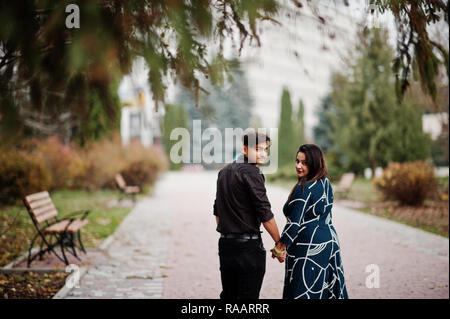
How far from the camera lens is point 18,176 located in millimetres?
11961

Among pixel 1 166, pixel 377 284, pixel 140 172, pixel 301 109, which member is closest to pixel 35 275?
pixel 377 284

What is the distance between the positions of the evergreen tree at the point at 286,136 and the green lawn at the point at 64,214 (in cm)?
2066

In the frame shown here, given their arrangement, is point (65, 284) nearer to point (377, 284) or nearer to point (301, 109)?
point (377, 284)

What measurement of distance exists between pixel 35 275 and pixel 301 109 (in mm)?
43607

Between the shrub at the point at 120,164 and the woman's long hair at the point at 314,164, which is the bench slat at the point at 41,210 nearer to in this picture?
the woman's long hair at the point at 314,164

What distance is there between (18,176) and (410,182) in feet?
38.6

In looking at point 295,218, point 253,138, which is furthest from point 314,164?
point 253,138

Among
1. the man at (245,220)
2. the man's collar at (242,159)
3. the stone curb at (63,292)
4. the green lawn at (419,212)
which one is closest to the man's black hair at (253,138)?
the man at (245,220)

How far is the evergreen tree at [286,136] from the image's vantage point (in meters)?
35.8

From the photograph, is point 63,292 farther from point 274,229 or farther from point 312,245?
point 312,245

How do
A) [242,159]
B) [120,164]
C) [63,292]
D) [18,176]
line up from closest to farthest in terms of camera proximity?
[242,159], [63,292], [18,176], [120,164]

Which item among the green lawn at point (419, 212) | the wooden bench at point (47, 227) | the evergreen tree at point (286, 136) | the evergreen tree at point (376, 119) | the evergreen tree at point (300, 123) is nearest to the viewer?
the wooden bench at point (47, 227)

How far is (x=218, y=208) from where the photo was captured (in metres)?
3.30

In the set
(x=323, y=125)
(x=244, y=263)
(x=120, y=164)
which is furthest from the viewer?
(x=323, y=125)
